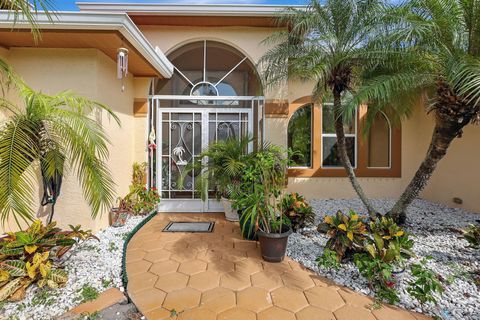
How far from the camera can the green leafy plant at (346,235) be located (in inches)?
136

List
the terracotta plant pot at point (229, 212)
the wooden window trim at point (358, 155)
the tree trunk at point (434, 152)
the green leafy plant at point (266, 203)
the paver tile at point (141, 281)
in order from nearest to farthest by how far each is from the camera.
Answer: the paver tile at point (141, 281) → the green leafy plant at point (266, 203) → the tree trunk at point (434, 152) → the terracotta plant pot at point (229, 212) → the wooden window trim at point (358, 155)

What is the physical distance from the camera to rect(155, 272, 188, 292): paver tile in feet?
10.5

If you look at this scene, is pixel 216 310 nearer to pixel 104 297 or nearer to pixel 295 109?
pixel 104 297

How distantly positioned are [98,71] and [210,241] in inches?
154

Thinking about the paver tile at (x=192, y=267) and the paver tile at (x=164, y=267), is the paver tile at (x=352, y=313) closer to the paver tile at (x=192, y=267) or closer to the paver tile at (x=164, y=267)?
the paver tile at (x=192, y=267)

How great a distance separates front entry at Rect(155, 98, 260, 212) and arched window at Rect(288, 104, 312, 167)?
1636 millimetres

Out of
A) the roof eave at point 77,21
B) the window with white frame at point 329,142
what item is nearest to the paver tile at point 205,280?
the roof eave at point 77,21

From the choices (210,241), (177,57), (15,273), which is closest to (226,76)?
(177,57)

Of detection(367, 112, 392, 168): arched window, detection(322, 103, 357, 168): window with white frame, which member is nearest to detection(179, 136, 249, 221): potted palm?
detection(322, 103, 357, 168): window with white frame

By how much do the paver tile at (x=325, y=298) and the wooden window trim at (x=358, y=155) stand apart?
466cm

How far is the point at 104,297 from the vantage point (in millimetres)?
2979

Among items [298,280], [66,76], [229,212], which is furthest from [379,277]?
[66,76]

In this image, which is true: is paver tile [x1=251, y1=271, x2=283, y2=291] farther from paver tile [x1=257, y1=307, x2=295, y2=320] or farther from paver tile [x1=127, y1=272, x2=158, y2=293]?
paver tile [x1=127, y1=272, x2=158, y2=293]

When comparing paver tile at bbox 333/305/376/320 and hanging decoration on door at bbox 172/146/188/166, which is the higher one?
hanging decoration on door at bbox 172/146/188/166
